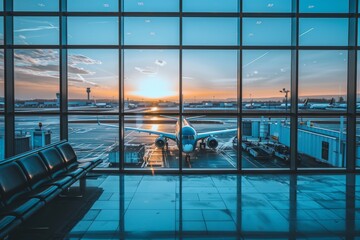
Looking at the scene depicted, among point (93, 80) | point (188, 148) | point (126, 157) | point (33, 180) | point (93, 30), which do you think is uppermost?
point (93, 30)

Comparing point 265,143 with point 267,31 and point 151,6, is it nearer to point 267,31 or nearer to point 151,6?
point 267,31

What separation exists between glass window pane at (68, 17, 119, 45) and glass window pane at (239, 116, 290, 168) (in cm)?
524

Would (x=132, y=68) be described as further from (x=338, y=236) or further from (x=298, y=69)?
(x=338, y=236)

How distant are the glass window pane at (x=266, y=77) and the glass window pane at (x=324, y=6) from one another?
1015 millimetres

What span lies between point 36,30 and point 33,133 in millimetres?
2522

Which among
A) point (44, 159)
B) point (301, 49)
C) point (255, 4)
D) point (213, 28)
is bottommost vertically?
point (44, 159)

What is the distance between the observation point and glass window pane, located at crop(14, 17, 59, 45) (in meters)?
5.69

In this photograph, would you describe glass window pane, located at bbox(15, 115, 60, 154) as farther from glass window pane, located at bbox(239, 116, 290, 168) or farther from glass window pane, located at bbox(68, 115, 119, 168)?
glass window pane, located at bbox(239, 116, 290, 168)

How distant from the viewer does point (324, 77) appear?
650cm

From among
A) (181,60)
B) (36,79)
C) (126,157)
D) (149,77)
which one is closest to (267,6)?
(181,60)

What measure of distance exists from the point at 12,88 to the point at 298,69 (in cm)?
655

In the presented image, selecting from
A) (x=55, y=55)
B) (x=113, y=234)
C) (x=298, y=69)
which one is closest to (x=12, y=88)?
(x=55, y=55)

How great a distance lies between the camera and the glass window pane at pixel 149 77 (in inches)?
226

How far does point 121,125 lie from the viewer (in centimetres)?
573
